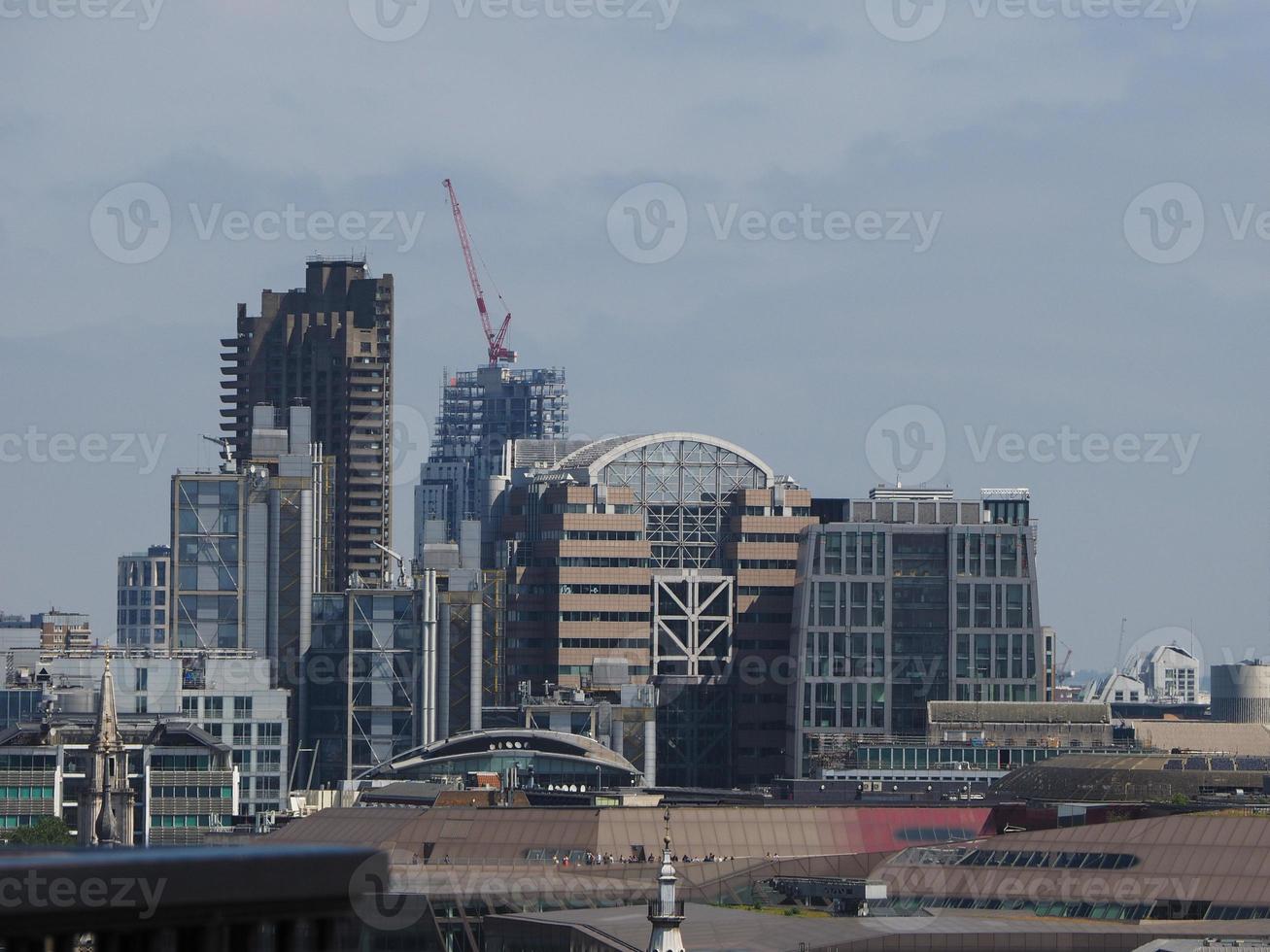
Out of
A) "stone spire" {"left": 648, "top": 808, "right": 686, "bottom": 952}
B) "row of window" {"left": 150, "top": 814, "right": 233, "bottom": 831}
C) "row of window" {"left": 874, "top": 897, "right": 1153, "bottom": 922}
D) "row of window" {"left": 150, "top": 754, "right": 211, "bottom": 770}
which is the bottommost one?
"row of window" {"left": 150, "top": 814, "right": 233, "bottom": 831}

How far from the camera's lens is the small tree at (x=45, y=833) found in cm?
16212

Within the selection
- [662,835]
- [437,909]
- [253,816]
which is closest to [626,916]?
[437,909]

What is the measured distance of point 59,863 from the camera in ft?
39.5

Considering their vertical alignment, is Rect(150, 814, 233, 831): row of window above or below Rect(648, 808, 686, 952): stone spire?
below

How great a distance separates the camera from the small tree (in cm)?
16212

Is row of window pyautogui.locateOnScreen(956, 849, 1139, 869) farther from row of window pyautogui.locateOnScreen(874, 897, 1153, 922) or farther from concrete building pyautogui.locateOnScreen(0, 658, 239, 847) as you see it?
concrete building pyautogui.locateOnScreen(0, 658, 239, 847)

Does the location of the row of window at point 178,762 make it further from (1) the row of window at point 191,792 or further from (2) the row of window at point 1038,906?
(2) the row of window at point 1038,906

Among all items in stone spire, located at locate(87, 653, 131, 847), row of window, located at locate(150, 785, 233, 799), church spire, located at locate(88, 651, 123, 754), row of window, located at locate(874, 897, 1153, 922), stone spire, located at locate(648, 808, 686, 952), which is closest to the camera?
stone spire, located at locate(648, 808, 686, 952)

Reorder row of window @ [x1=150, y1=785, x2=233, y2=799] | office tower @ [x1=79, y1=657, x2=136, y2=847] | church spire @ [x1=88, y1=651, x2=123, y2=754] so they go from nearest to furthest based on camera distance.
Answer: office tower @ [x1=79, y1=657, x2=136, y2=847] < church spire @ [x1=88, y1=651, x2=123, y2=754] < row of window @ [x1=150, y1=785, x2=233, y2=799]

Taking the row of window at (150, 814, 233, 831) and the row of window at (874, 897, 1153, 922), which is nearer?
the row of window at (874, 897, 1153, 922)

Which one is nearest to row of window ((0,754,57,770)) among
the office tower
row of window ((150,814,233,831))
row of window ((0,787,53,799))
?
row of window ((0,787,53,799))

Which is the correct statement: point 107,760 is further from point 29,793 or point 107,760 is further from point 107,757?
point 29,793

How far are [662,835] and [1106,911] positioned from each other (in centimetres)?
3843

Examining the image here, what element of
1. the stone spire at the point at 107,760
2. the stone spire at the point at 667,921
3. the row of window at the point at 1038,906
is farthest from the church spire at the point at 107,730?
the stone spire at the point at 667,921
